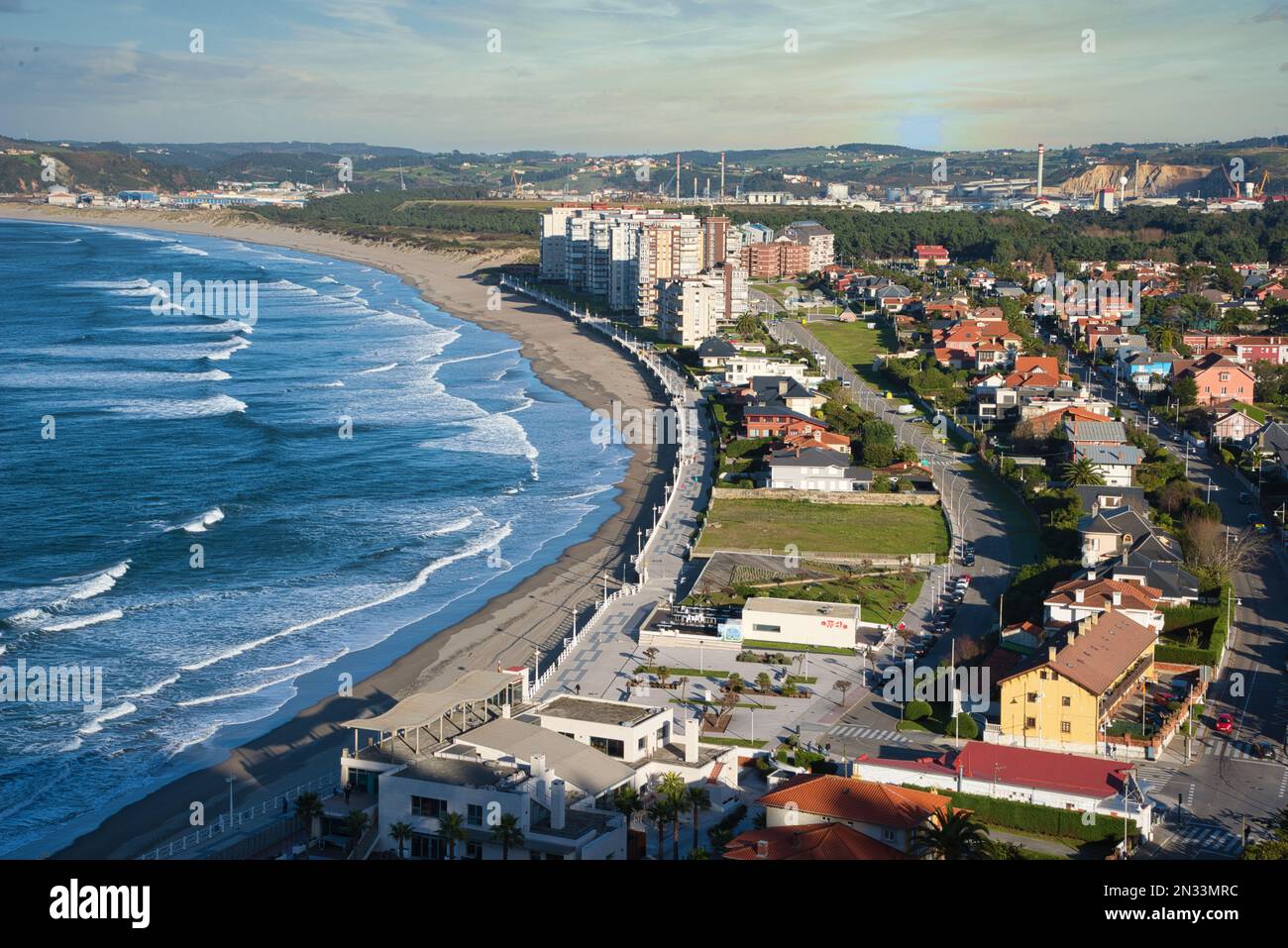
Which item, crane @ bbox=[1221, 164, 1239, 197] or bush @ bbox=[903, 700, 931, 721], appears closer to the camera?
bush @ bbox=[903, 700, 931, 721]

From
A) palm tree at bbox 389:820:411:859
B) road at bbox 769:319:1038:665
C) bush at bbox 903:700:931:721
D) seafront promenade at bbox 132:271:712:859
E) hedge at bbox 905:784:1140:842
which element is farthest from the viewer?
road at bbox 769:319:1038:665

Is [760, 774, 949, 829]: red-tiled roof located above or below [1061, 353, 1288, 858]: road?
above

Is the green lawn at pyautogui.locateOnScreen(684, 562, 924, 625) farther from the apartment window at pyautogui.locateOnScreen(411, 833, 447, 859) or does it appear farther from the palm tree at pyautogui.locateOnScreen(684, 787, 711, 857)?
the apartment window at pyautogui.locateOnScreen(411, 833, 447, 859)

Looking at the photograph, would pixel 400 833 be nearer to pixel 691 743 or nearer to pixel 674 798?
pixel 674 798

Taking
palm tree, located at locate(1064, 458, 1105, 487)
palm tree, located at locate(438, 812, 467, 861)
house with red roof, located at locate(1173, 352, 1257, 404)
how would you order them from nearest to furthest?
palm tree, located at locate(438, 812, 467, 861)
palm tree, located at locate(1064, 458, 1105, 487)
house with red roof, located at locate(1173, 352, 1257, 404)

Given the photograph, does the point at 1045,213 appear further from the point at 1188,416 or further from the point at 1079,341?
the point at 1188,416

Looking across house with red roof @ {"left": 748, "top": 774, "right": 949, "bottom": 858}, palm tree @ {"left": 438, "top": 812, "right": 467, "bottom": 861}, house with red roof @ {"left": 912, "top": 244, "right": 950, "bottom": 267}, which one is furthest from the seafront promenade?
house with red roof @ {"left": 912, "top": 244, "right": 950, "bottom": 267}

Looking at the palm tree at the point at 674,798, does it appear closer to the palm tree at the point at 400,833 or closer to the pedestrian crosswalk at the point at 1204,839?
the palm tree at the point at 400,833

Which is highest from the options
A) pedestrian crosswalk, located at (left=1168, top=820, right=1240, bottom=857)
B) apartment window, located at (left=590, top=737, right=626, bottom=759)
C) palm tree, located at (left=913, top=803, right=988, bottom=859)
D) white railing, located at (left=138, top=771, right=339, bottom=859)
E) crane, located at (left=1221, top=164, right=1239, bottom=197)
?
crane, located at (left=1221, top=164, right=1239, bottom=197)
